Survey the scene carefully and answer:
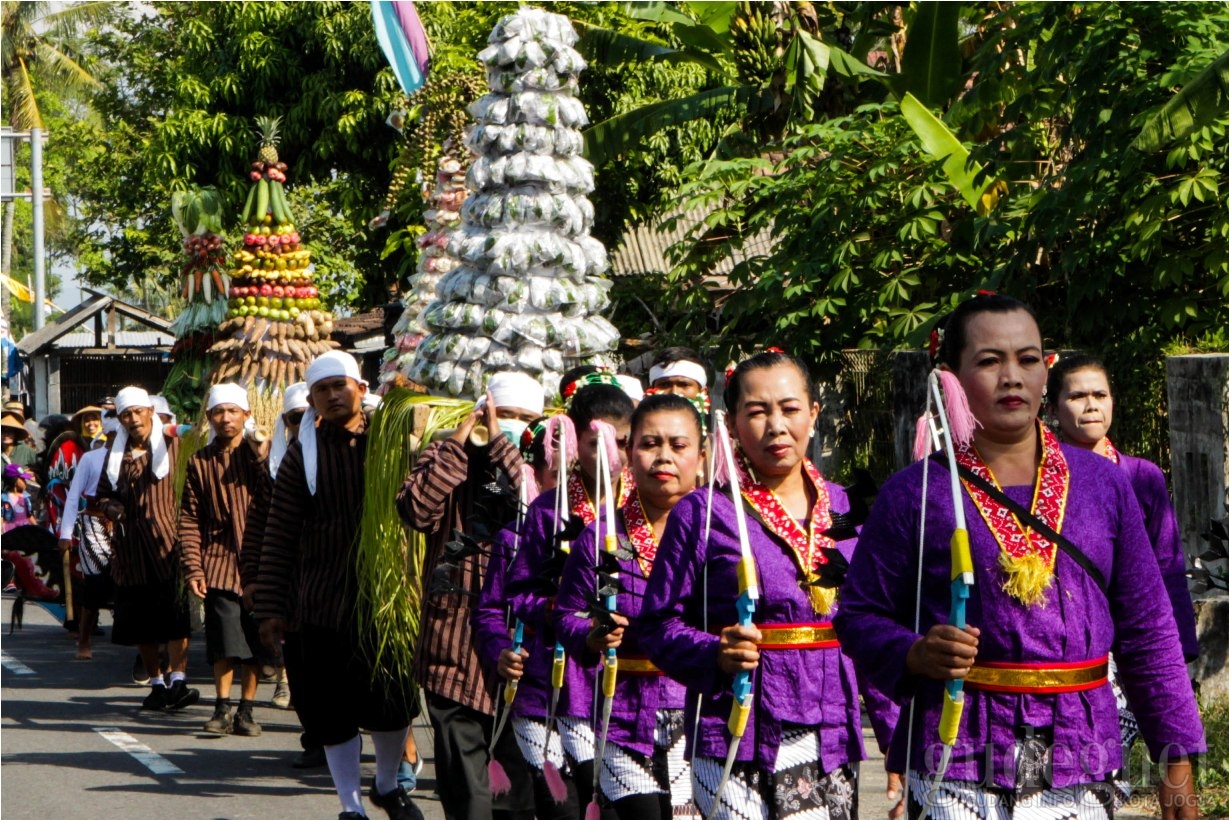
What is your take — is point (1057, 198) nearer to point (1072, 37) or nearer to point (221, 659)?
point (1072, 37)

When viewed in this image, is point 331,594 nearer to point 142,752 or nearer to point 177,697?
point 142,752

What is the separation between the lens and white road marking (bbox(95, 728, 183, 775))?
8.80 meters

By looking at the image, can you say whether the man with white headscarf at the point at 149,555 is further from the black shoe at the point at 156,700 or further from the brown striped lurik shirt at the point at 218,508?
the brown striped lurik shirt at the point at 218,508

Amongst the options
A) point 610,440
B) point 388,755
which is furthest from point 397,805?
point 610,440

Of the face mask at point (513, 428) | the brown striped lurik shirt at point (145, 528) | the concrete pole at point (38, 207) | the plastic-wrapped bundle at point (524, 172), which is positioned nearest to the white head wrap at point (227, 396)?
the brown striped lurik shirt at point (145, 528)

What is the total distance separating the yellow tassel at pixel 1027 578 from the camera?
3289 millimetres

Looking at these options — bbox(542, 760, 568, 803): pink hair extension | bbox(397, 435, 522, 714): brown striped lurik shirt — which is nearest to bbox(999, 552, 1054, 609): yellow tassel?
bbox(542, 760, 568, 803): pink hair extension

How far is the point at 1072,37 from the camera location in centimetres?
1002

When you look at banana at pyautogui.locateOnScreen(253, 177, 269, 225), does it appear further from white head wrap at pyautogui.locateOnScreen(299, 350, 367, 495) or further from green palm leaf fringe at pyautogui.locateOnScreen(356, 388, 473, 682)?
green palm leaf fringe at pyautogui.locateOnScreen(356, 388, 473, 682)

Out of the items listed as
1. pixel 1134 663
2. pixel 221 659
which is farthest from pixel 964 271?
pixel 1134 663

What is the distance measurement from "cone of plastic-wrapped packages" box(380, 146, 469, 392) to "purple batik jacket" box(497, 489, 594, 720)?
218 inches

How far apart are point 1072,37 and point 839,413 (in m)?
2.79

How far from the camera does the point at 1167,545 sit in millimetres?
4766

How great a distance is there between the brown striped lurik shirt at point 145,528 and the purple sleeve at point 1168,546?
7306 millimetres
